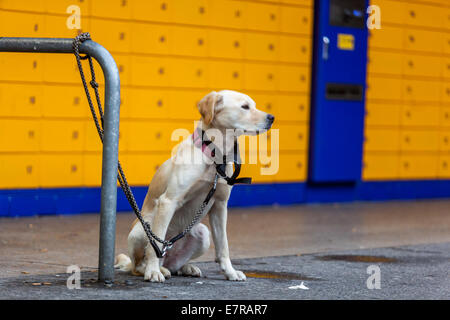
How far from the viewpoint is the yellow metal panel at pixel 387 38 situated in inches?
431

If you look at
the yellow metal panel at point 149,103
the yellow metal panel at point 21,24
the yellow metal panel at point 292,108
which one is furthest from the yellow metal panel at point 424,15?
the yellow metal panel at point 21,24

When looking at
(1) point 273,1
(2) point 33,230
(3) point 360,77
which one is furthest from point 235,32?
(2) point 33,230

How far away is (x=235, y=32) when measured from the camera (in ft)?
32.1

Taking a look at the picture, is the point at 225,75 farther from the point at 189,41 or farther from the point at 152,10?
the point at 152,10

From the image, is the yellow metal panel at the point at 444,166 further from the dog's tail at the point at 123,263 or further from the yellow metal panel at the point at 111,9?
the dog's tail at the point at 123,263

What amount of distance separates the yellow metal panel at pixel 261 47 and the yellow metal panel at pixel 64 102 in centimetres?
223

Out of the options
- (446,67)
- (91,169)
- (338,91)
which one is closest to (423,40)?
(446,67)

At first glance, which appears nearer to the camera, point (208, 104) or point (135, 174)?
point (208, 104)

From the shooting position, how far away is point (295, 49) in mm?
10281

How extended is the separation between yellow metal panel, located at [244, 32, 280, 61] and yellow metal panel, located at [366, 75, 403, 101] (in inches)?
62.8

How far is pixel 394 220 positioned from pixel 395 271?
141 inches

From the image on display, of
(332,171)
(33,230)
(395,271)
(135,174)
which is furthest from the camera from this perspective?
(332,171)

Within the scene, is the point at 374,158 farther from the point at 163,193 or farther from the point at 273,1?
the point at 163,193
